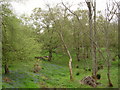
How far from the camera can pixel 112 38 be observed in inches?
1345

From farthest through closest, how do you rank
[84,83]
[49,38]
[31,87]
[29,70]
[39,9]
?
[39,9] → [49,38] → [29,70] → [84,83] → [31,87]

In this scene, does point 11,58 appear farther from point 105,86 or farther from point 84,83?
point 105,86

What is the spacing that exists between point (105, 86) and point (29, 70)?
12163 mm

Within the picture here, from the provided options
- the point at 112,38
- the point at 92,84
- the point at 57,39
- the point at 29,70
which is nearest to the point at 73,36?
the point at 57,39

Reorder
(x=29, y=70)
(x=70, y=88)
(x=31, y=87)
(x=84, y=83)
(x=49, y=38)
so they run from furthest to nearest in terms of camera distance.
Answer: (x=49, y=38) < (x=29, y=70) < (x=84, y=83) < (x=70, y=88) < (x=31, y=87)

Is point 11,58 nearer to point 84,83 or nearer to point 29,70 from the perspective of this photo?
point 29,70

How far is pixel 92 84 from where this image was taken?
19734mm

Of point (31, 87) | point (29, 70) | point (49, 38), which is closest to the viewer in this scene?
point (31, 87)

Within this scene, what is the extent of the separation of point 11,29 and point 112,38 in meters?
24.6

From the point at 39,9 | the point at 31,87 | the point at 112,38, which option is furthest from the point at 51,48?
the point at 31,87

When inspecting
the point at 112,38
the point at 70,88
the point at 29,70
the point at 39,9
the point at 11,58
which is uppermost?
the point at 39,9

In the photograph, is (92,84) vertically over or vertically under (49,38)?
under

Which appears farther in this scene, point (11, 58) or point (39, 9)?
point (39, 9)

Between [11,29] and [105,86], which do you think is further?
[105,86]
